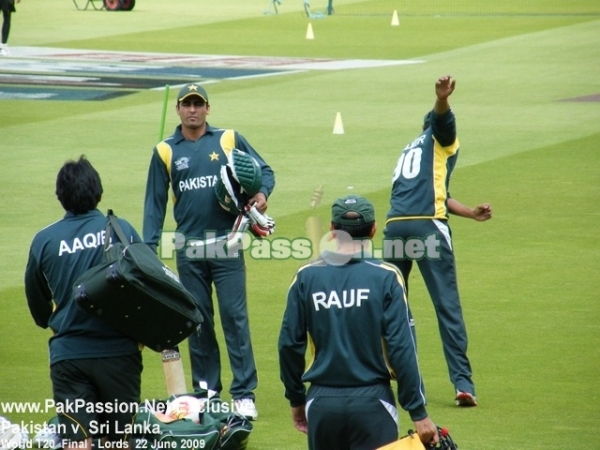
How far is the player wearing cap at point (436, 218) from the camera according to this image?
29.9 ft

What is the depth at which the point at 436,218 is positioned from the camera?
925cm

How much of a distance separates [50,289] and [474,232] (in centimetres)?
898

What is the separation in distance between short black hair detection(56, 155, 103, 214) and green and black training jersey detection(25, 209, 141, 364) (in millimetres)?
68

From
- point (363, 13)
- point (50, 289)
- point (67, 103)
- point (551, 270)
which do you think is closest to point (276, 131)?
point (67, 103)

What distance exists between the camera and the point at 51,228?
6812 millimetres

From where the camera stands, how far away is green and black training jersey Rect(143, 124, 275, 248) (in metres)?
Answer: 8.88

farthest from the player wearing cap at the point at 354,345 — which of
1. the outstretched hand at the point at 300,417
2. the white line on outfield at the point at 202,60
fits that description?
the white line on outfield at the point at 202,60

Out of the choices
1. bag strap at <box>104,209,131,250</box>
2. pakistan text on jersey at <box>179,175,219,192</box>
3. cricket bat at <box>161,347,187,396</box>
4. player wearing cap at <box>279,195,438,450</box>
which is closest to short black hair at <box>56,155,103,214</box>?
bag strap at <box>104,209,131,250</box>

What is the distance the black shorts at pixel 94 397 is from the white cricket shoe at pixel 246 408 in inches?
78.7

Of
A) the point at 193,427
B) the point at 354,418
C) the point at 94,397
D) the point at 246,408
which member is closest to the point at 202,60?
the point at 246,408

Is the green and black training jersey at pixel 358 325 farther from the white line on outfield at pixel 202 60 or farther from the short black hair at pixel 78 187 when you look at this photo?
the white line on outfield at pixel 202 60

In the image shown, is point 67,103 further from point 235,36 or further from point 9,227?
point 235,36

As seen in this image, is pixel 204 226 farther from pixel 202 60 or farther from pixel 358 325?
pixel 202 60

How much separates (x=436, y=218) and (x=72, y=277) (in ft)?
11.1
